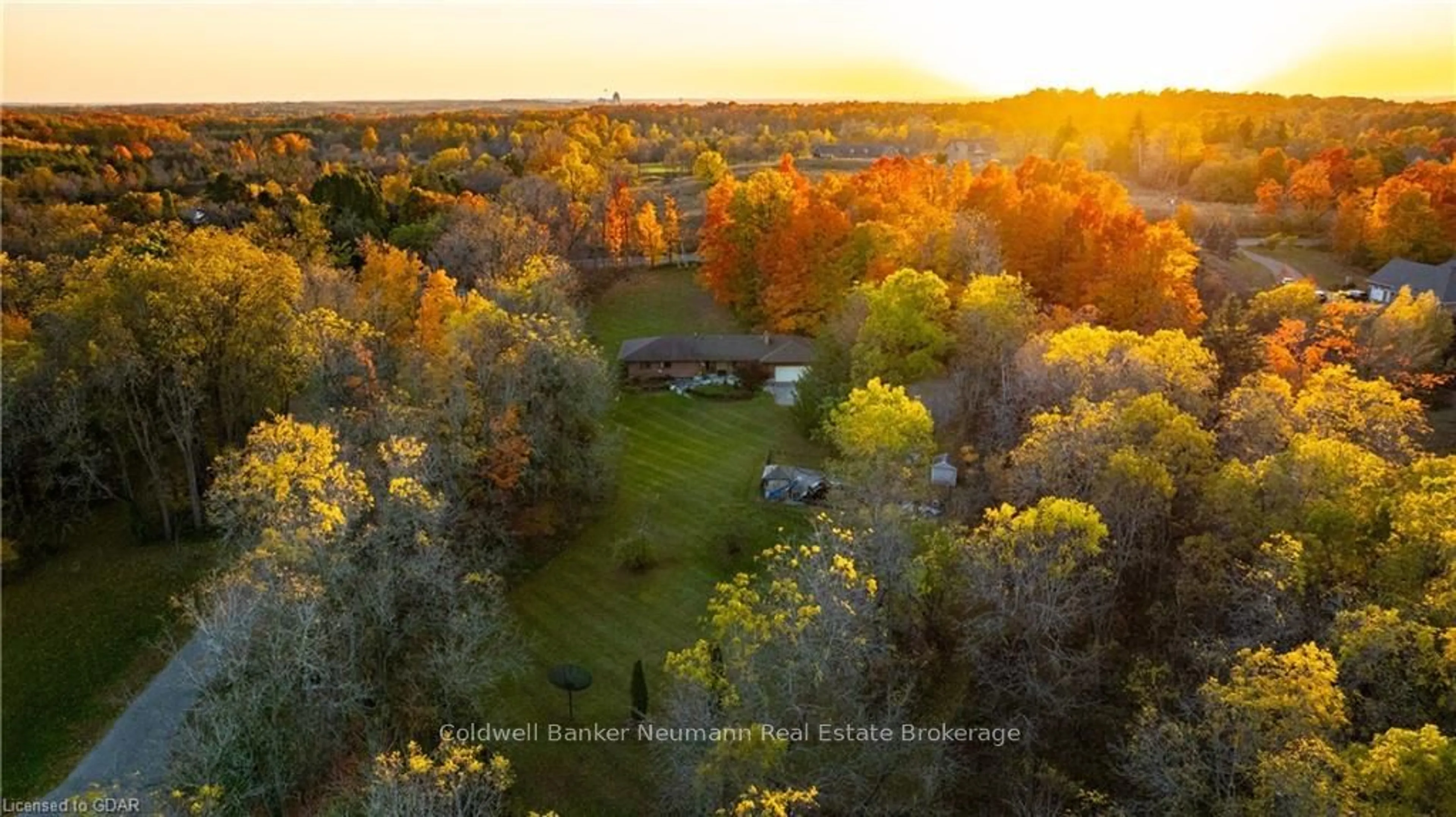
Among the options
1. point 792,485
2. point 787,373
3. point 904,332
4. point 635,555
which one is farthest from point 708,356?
point 635,555

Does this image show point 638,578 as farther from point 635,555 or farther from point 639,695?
point 639,695

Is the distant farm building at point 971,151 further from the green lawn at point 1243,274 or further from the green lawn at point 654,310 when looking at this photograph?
the green lawn at point 654,310

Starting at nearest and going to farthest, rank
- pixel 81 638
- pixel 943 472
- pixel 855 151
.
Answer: pixel 81 638, pixel 943 472, pixel 855 151

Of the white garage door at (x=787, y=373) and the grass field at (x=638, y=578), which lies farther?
the white garage door at (x=787, y=373)

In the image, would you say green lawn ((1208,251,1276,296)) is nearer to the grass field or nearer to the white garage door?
the white garage door

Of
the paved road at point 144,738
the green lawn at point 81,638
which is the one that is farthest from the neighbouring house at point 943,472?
the green lawn at point 81,638
